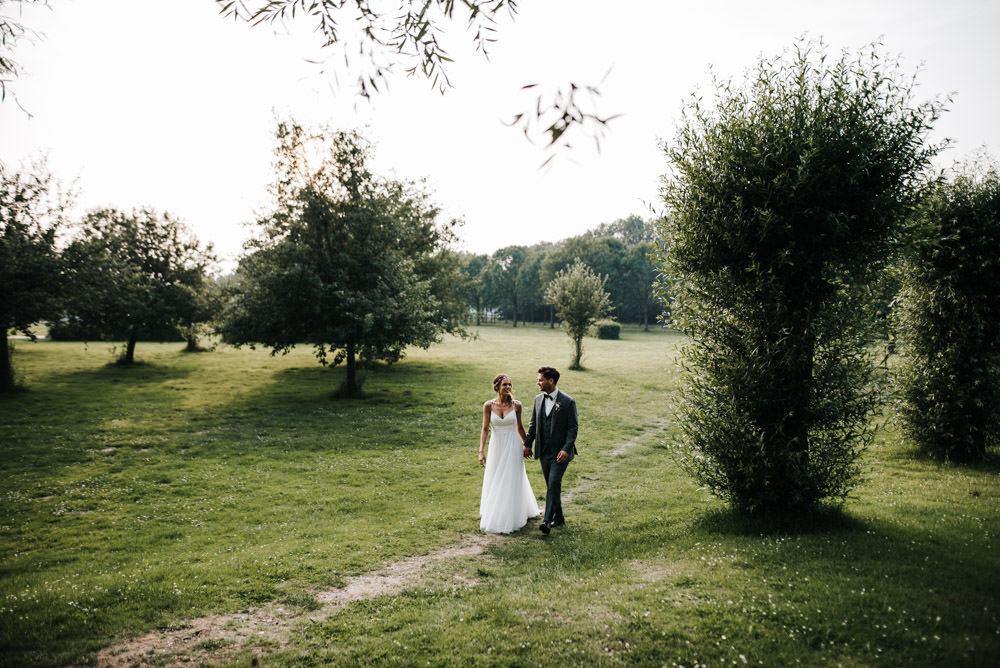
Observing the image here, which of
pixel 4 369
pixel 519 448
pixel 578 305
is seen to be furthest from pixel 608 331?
pixel 519 448

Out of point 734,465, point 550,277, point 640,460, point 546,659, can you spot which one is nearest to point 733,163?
point 734,465

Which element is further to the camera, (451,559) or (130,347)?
(130,347)

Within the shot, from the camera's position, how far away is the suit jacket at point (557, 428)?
973 centimetres

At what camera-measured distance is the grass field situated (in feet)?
17.9

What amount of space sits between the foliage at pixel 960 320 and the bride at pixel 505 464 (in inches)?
462

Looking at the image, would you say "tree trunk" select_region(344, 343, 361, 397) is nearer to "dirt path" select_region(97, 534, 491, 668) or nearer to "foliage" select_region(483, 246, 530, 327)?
"dirt path" select_region(97, 534, 491, 668)

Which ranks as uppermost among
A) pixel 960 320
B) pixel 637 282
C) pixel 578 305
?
pixel 637 282

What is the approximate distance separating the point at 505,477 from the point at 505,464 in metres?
0.27

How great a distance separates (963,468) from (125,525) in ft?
68.2

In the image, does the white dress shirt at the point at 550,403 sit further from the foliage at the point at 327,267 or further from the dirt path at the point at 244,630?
the foliage at the point at 327,267

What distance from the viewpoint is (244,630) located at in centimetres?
635

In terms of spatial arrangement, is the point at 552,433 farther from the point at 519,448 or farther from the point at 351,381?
the point at 351,381

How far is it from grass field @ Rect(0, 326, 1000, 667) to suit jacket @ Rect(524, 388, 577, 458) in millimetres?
1802

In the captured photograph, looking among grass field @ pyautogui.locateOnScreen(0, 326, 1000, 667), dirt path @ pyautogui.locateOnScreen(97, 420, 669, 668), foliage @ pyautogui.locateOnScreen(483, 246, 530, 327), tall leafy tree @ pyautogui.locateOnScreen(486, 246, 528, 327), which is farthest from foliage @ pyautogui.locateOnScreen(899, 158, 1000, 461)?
tall leafy tree @ pyautogui.locateOnScreen(486, 246, 528, 327)
